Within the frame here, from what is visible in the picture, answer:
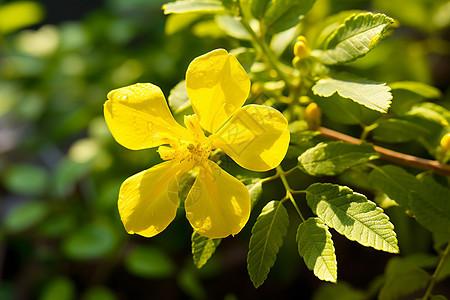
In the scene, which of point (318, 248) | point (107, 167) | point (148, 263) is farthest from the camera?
point (107, 167)

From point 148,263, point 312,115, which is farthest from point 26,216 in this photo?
point 312,115

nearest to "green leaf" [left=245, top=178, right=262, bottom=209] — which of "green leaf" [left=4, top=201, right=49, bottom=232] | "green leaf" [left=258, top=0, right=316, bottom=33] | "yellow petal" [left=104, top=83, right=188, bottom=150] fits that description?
"yellow petal" [left=104, top=83, right=188, bottom=150]

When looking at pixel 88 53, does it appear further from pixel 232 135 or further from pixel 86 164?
pixel 232 135

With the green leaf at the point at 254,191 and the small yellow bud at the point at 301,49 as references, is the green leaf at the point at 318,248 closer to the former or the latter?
the green leaf at the point at 254,191

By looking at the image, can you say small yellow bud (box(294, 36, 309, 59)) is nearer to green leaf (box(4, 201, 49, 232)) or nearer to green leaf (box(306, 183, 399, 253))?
green leaf (box(306, 183, 399, 253))

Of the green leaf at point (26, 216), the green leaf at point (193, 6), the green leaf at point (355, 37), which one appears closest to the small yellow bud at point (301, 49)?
the green leaf at point (355, 37)

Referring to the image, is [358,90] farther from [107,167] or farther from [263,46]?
[107,167]

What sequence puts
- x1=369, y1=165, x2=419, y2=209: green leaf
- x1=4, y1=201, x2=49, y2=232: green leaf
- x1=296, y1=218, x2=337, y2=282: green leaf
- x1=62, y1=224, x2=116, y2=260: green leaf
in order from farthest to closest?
x1=4, y1=201, x2=49, y2=232: green leaf → x1=62, y1=224, x2=116, y2=260: green leaf → x1=369, y1=165, x2=419, y2=209: green leaf → x1=296, y1=218, x2=337, y2=282: green leaf
